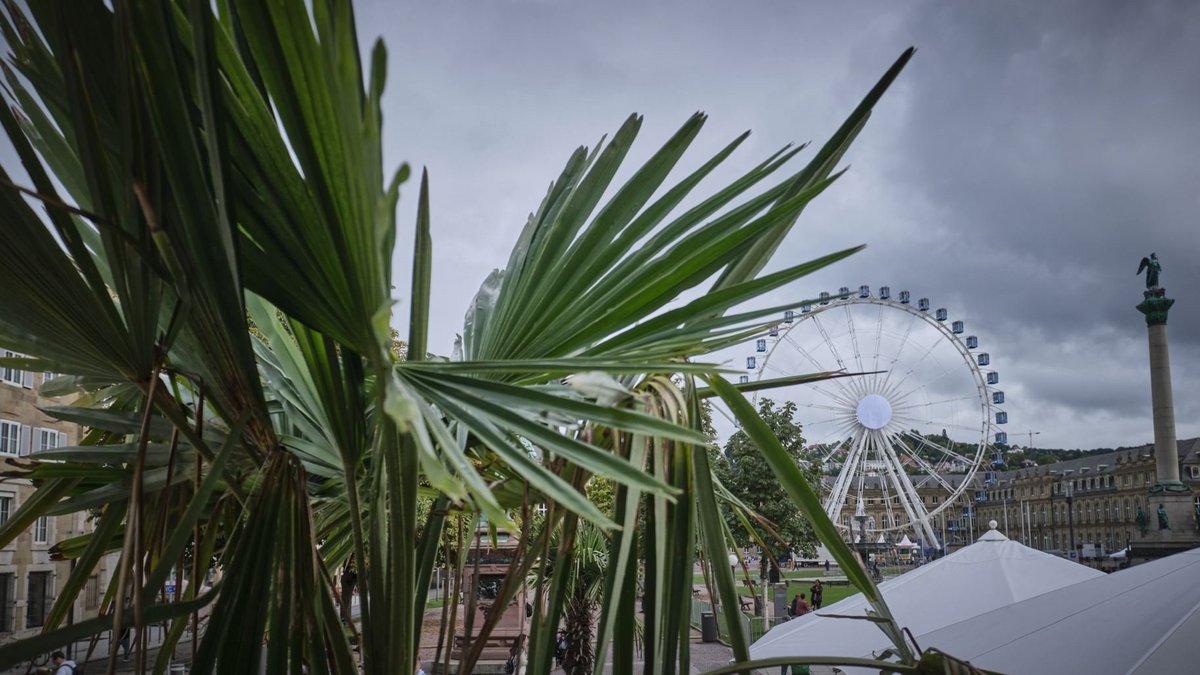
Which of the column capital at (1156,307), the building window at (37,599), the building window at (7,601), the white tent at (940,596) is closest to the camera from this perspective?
the white tent at (940,596)

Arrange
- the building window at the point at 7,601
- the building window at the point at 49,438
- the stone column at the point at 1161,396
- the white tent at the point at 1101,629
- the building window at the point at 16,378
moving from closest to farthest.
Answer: the white tent at the point at 1101,629 → the building window at the point at 16,378 → the building window at the point at 7,601 → the building window at the point at 49,438 → the stone column at the point at 1161,396

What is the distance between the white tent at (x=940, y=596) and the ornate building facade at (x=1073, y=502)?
79.8 meters

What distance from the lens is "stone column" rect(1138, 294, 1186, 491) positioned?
44375 millimetres

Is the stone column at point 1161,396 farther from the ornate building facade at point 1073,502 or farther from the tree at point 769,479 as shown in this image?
the ornate building facade at point 1073,502

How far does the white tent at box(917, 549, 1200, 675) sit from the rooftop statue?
4857cm

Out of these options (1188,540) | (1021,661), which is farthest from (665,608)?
(1188,540)

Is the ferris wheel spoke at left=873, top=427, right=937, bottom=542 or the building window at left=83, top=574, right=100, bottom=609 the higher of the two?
the ferris wheel spoke at left=873, top=427, right=937, bottom=542

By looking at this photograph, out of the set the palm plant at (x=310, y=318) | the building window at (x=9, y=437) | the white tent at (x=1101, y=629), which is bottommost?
the white tent at (x=1101, y=629)

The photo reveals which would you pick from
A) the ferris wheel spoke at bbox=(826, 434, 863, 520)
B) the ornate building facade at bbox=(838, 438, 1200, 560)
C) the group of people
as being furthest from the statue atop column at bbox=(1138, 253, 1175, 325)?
the ornate building facade at bbox=(838, 438, 1200, 560)

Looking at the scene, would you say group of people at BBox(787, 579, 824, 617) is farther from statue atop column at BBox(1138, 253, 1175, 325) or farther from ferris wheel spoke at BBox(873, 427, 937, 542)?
statue atop column at BBox(1138, 253, 1175, 325)

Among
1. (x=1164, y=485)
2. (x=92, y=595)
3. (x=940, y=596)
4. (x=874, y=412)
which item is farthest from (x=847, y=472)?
(x=940, y=596)

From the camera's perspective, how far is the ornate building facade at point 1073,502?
94.4m

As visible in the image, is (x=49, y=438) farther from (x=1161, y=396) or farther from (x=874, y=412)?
(x=1161, y=396)

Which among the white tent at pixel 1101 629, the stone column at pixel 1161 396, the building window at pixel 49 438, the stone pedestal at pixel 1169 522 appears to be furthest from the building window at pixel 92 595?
the stone column at pixel 1161 396
